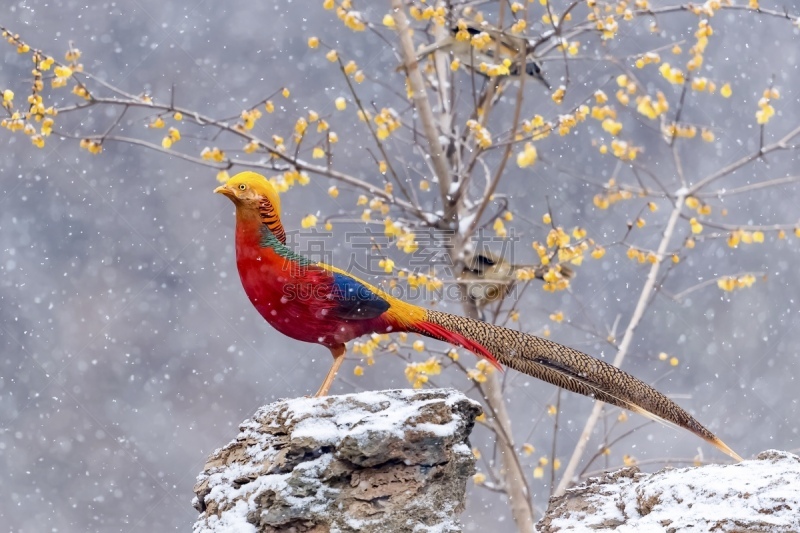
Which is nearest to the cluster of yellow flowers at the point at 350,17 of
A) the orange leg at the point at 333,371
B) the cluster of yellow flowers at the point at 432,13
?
the cluster of yellow flowers at the point at 432,13

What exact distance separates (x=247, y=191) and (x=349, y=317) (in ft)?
2.10

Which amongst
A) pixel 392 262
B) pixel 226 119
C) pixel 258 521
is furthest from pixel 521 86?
pixel 258 521

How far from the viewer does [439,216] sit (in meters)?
5.64

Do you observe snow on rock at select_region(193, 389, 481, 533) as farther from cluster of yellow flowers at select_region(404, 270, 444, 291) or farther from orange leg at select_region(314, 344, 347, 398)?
cluster of yellow flowers at select_region(404, 270, 444, 291)

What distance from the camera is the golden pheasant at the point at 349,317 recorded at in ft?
11.2

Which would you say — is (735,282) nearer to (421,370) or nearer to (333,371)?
(421,370)

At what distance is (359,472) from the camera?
3.13 m

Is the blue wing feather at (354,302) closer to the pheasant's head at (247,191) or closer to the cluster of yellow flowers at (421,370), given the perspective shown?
the pheasant's head at (247,191)

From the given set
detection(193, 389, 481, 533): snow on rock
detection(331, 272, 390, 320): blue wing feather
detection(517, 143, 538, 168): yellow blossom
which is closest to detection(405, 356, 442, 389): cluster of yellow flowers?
detection(517, 143, 538, 168): yellow blossom

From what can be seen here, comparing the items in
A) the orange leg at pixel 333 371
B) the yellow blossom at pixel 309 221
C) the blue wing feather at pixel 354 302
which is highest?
the yellow blossom at pixel 309 221

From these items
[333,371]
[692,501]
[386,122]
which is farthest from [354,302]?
[386,122]

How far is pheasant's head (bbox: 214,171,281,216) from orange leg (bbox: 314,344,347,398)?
2.10 ft

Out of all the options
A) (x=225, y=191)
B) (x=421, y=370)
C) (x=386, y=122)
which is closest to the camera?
(x=225, y=191)

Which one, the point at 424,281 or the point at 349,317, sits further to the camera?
the point at 424,281
